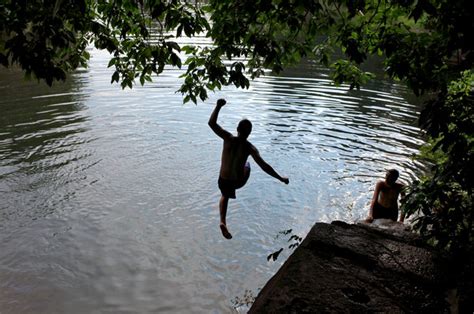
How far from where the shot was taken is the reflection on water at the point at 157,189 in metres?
6.91

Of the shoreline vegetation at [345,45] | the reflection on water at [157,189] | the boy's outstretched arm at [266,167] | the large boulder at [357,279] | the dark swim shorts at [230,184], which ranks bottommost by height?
the reflection on water at [157,189]

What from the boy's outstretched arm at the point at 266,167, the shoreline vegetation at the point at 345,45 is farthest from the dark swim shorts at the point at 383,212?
the shoreline vegetation at the point at 345,45

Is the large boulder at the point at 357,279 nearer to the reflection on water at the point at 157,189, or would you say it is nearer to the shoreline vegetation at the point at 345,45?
the shoreline vegetation at the point at 345,45

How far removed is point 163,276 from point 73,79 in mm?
19107

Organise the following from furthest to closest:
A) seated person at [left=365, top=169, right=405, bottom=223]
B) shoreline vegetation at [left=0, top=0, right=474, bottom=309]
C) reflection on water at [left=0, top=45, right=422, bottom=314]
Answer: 1. seated person at [left=365, top=169, right=405, bottom=223]
2. reflection on water at [left=0, top=45, right=422, bottom=314]
3. shoreline vegetation at [left=0, top=0, right=474, bottom=309]

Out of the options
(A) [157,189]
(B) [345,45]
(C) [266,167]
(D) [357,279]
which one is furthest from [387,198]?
(A) [157,189]

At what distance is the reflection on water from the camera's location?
6.91 meters

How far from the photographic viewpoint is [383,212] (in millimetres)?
8234

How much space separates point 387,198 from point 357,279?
4.36 m

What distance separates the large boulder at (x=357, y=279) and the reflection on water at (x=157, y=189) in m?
2.34

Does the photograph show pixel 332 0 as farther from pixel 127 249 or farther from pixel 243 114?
pixel 243 114

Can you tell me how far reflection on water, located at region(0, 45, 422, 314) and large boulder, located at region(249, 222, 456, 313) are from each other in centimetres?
234

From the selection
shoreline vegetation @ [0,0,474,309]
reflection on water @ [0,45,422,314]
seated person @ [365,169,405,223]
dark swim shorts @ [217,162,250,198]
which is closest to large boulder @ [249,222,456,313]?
shoreline vegetation @ [0,0,474,309]

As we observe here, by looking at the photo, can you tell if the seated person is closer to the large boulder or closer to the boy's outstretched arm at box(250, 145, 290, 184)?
the large boulder
